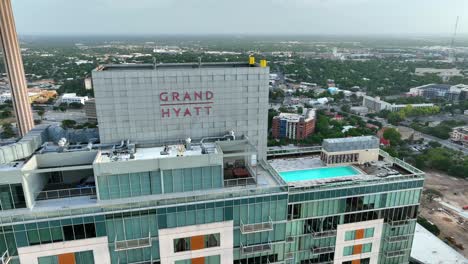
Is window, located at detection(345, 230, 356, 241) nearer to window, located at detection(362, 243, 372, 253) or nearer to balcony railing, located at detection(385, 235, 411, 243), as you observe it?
window, located at detection(362, 243, 372, 253)

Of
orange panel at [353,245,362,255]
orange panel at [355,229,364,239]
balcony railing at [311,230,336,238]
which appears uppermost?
balcony railing at [311,230,336,238]

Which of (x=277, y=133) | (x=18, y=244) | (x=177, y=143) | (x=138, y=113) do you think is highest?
(x=138, y=113)

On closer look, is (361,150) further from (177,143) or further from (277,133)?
(277,133)

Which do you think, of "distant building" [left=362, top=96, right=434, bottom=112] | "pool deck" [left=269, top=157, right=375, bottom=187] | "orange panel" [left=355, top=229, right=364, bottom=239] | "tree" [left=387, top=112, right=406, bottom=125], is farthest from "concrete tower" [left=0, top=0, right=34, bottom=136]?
"distant building" [left=362, top=96, right=434, bottom=112]

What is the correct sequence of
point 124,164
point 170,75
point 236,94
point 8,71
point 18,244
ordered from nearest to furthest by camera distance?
point 18,244 < point 124,164 < point 170,75 < point 236,94 < point 8,71

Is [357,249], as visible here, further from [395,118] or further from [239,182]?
[395,118]

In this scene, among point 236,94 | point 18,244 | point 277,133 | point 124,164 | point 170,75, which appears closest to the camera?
point 18,244

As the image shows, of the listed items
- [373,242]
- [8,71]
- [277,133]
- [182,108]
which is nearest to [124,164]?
[182,108]

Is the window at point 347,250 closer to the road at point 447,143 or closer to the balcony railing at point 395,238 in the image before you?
the balcony railing at point 395,238

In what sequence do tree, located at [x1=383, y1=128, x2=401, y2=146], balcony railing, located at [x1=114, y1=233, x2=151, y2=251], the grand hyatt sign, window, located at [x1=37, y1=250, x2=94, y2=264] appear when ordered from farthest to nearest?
tree, located at [x1=383, y1=128, x2=401, y2=146], the grand hyatt sign, balcony railing, located at [x1=114, y1=233, x2=151, y2=251], window, located at [x1=37, y1=250, x2=94, y2=264]
